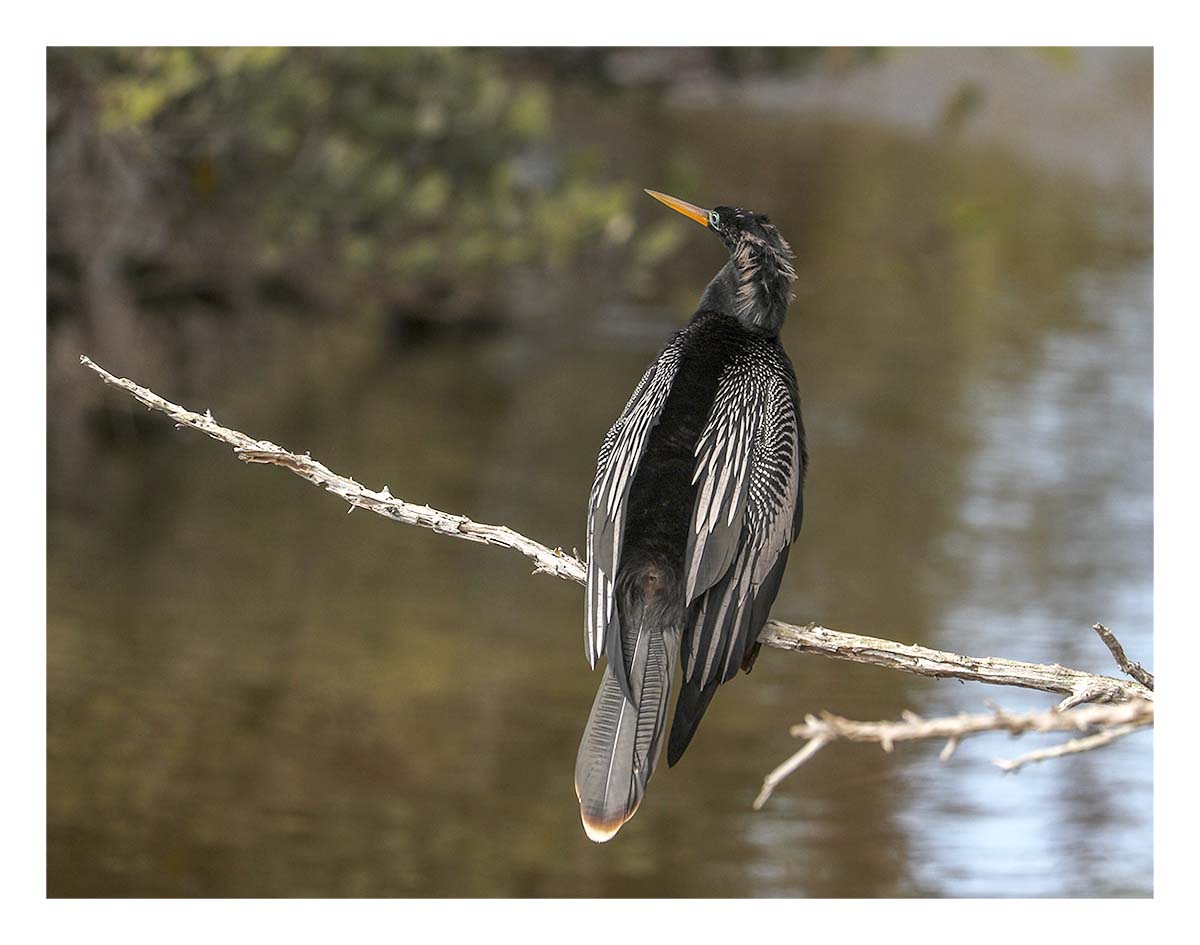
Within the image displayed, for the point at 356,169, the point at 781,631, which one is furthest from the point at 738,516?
the point at 356,169

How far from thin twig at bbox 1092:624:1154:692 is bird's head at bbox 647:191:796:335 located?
16.0 inches

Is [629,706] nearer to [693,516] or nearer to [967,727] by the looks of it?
[693,516]

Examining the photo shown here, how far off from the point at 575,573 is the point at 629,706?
0.79 feet

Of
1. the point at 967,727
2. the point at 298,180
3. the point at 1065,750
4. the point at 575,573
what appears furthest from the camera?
the point at 298,180

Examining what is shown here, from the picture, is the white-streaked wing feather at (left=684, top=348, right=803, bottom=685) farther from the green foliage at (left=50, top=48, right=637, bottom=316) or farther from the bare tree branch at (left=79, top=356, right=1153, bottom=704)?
the green foliage at (left=50, top=48, right=637, bottom=316)

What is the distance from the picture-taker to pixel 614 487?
3.99 ft

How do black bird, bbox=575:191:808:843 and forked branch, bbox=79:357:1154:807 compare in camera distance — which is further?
forked branch, bbox=79:357:1154:807

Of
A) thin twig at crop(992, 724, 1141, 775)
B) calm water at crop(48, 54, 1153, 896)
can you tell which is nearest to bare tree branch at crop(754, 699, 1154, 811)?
thin twig at crop(992, 724, 1141, 775)

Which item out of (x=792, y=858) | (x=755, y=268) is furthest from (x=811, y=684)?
(x=755, y=268)

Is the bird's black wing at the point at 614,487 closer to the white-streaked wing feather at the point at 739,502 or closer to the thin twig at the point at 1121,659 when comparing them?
the white-streaked wing feather at the point at 739,502

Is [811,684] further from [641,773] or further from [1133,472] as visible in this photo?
[641,773]

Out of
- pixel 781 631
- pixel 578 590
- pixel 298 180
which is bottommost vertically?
pixel 781 631

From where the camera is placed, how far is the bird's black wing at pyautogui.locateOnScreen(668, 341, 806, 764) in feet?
3.76
